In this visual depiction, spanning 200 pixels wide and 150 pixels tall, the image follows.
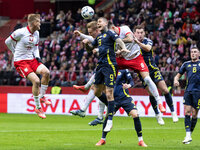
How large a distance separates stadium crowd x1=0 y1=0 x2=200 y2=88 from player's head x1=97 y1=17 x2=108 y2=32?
1197 centimetres

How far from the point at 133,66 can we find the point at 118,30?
3.67 feet

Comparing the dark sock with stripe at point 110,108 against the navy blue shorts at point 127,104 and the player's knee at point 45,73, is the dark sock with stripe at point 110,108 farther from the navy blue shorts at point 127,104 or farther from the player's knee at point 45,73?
the player's knee at point 45,73

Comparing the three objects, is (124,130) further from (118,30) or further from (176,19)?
(176,19)

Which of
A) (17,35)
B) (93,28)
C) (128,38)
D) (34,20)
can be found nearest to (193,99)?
(128,38)

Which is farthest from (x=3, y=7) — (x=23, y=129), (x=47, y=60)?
(x=23, y=129)

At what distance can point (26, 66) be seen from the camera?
13031 millimetres

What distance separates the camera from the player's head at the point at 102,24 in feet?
39.8

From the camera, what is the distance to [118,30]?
1314 centimetres

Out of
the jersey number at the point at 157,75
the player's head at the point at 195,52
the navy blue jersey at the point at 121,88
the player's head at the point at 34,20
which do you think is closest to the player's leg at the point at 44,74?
the player's head at the point at 34,20

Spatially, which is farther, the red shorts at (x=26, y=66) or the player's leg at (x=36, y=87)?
the red shorts at (x=26, y=66)

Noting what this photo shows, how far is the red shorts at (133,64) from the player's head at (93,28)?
93cm

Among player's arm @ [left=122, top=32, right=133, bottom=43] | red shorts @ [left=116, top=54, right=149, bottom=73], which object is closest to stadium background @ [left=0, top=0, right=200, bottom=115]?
red shorts @ [left=116, top=54, right=149, bottom=73]

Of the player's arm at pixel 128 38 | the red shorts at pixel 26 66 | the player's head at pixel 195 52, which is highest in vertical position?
the player's arm at pixel 128 38

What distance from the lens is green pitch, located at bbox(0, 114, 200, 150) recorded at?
12555 millimetres
